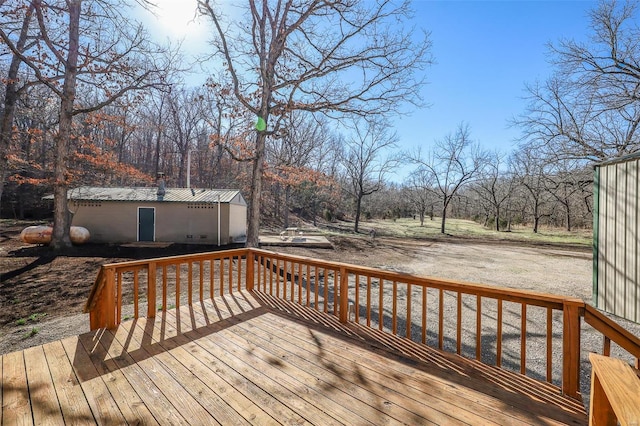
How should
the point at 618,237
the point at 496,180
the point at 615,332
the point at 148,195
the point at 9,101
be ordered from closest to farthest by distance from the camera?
the point at 615,332 < the point at 618,237 < the point at 9,101 < the point at 148,195 < the point at 496,180

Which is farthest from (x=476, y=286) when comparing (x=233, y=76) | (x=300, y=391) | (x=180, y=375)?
(x=233, y=76)

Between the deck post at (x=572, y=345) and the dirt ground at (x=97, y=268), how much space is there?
511cm

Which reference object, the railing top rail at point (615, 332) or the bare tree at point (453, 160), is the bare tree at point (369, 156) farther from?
the railing top rail at point (615, 332)

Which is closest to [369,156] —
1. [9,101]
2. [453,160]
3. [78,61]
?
[453,160]

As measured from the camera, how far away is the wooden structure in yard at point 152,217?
11.9m

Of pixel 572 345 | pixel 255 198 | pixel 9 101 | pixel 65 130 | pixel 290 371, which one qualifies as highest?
pixel 9 101

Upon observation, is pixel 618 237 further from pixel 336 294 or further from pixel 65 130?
pixel 65 130

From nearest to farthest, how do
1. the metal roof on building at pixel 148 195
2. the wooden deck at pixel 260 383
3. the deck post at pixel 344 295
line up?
1. the wooden deck at pixel 260 383
2. the deck post at pixel 344 295
3. the metal roof on building at pixel 148 195

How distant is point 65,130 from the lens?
9.74 meters

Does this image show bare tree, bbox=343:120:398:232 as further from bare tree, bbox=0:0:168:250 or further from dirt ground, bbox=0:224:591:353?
bare tree, bbox=0:0:168:250

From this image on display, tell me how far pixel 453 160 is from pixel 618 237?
18.3 metres

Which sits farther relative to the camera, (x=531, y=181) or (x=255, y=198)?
(x=531, y=181)

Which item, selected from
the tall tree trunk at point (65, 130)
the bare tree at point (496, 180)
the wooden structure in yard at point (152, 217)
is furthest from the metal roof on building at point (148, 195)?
the bare tree at point (496, 180)

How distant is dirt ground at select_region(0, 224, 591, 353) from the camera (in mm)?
4359
